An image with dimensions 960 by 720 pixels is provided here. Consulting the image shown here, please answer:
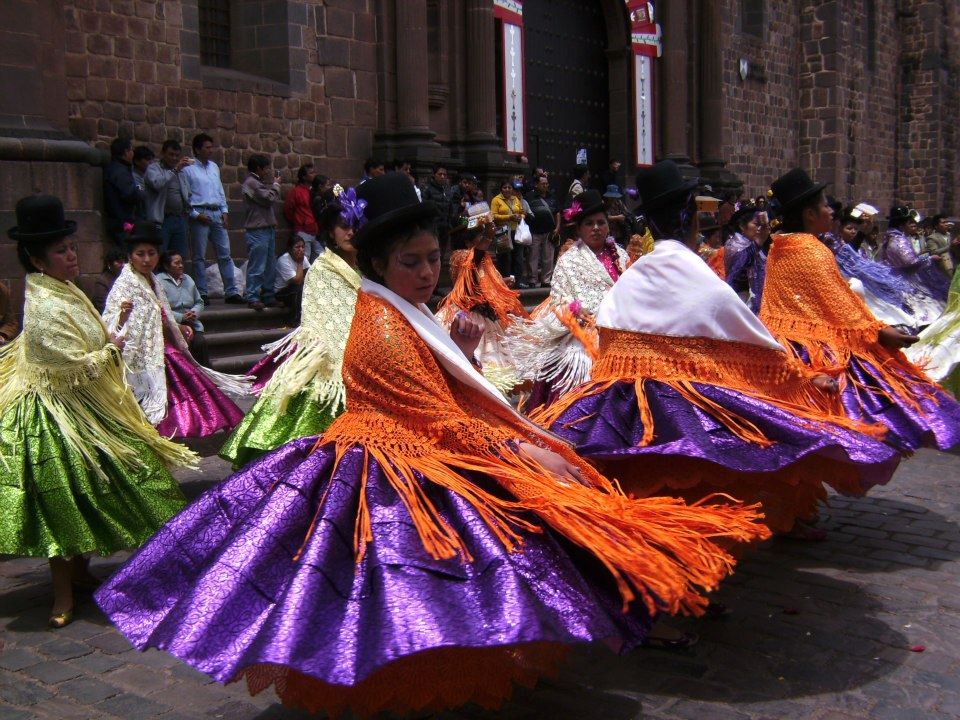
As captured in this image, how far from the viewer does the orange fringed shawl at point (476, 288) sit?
22.3 feet

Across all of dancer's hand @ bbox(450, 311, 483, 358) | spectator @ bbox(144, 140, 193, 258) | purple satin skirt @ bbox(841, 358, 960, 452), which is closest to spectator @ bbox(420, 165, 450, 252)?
spectator @ bbox(144, 140, 193, 258)

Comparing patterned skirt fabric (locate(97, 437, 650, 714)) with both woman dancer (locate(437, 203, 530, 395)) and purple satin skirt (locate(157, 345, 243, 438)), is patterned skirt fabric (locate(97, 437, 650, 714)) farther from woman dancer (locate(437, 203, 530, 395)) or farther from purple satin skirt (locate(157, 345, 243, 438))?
woman dancer (locate(437, 203, 530, 395))

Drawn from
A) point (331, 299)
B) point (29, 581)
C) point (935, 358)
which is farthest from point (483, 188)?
point (29, 581)

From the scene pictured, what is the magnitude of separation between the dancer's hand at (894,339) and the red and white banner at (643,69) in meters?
15.5

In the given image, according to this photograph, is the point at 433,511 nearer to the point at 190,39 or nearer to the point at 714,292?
the point at 714,292

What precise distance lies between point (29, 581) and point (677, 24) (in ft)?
60.4

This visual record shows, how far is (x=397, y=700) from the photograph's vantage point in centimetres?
305

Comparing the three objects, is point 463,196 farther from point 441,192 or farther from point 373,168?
point 373,168

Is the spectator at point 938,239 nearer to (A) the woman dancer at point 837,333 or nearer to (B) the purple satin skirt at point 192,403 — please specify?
(A) the woman dancer at point 837,333

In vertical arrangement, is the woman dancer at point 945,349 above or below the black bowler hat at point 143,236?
below

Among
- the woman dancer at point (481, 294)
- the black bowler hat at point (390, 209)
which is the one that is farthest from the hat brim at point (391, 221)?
the woman dancer at point (481, 294)

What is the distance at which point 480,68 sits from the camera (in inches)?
616

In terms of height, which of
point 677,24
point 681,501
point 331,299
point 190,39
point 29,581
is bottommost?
point 29,581

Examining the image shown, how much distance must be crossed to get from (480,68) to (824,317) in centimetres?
1118
